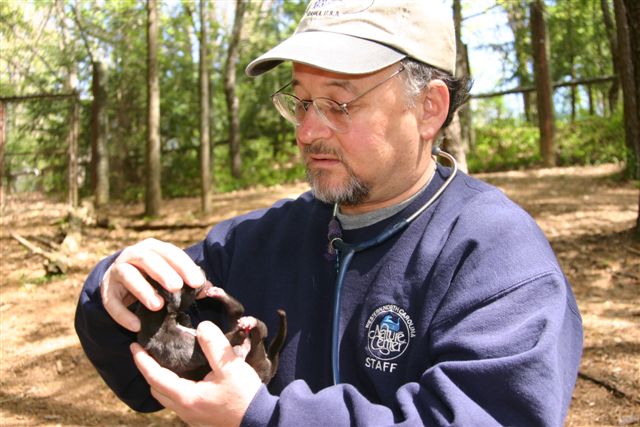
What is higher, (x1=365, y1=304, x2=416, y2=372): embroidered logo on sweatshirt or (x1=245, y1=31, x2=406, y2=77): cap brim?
(x1=245, y1=31, x2=406, y2=77): cap brim

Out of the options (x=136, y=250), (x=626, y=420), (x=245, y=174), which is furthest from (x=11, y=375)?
(x=245, y=174)

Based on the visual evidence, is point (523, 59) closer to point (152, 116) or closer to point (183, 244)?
point (152, 116)

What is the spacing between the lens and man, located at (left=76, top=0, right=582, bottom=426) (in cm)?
150

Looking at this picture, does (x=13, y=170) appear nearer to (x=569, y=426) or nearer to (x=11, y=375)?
(x=11, y=375)

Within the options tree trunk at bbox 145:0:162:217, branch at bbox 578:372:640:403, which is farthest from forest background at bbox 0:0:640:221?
branch at bbox 578:372:640:403

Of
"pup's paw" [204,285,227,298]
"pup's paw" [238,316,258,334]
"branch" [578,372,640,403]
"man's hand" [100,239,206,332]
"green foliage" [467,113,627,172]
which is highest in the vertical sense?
"green foliage" [467,113,627,172]

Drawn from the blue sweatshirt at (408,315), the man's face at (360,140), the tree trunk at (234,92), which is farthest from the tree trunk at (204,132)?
the man's face at (360,140)

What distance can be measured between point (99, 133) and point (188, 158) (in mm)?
5269

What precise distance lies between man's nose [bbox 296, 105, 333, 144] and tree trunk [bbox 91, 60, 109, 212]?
12514mm

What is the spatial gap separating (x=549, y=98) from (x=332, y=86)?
40.3 feet

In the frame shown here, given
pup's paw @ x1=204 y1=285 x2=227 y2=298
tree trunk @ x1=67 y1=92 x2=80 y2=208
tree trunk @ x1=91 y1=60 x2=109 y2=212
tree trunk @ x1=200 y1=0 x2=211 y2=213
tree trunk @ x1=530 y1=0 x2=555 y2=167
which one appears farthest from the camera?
tree trunk @ x1=91 y1=60 x2=109 y2=212

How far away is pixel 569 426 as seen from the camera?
410 centimetres

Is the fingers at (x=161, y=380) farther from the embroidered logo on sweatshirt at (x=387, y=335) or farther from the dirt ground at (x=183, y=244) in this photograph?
the dirt ground at (x=183, y=244)

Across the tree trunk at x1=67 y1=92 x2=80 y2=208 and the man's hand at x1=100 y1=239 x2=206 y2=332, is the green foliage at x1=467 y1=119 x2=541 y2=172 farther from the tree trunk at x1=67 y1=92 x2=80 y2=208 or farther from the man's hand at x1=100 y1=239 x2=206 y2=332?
the man's hand at x1=100 y1=239 x2=206 y2=332
